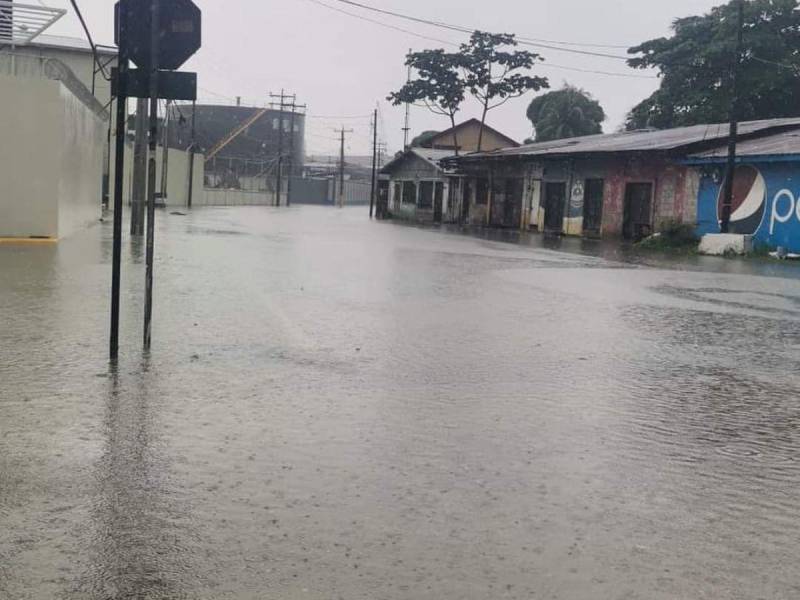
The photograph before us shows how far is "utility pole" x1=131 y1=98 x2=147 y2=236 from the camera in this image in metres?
18.3

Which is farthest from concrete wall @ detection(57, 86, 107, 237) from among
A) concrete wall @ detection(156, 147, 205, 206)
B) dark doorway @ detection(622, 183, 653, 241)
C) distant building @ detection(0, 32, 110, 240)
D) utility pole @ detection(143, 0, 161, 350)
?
concrete wall @ detection(156, 147, 205, 206)

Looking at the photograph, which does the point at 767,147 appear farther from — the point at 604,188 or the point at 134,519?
the point at 134,519

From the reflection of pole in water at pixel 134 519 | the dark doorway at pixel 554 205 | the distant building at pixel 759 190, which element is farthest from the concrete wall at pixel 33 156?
the dark doorway at pixel 554 205

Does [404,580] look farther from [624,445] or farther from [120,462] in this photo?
[624,445]

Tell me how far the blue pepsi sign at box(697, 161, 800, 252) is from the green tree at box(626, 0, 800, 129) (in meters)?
13.7

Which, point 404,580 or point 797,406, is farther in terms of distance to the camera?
point 797,406

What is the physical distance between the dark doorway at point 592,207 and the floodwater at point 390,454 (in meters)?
26.1

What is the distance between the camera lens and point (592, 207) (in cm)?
3669

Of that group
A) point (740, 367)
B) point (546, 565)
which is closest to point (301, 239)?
point (740, 367)

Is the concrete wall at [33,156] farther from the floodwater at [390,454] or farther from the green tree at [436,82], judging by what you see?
the green tree at [436,82]

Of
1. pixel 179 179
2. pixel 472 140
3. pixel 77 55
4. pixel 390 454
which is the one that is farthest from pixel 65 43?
pixel 390 454

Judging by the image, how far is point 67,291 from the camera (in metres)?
10.7

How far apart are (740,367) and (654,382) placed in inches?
48.6

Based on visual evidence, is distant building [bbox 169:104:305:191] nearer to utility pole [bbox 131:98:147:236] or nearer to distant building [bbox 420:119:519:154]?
distant building [bbox 420:119:519:154]
